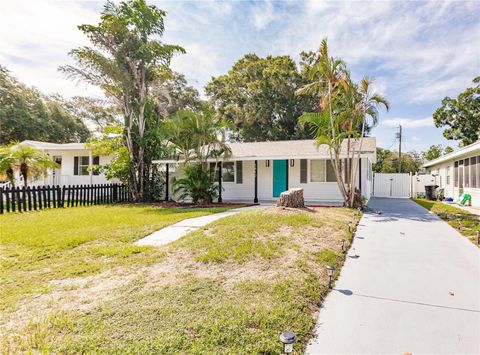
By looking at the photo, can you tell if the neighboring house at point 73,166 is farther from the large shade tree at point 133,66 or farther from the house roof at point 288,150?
the house roof at point 288,150

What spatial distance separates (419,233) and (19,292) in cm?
785

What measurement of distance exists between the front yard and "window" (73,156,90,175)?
13.3 metres

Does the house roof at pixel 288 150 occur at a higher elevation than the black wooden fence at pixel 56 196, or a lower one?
higher

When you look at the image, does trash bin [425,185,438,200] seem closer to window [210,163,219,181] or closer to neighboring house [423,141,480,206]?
neighboring house [423,141,480,206]

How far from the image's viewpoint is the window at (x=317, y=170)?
13352 mm

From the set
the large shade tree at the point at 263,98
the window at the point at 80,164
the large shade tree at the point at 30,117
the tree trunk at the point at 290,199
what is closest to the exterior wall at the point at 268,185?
the tree trunk at the point at 290,199

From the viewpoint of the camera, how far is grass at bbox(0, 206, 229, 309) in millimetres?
3811

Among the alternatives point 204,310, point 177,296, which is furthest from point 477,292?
point 177,296

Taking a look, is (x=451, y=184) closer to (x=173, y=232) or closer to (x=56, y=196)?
(x=173, y=232)

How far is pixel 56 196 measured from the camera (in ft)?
39.5

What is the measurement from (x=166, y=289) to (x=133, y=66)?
42.1 ft

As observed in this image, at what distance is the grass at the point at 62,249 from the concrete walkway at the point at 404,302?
3028 millimetres

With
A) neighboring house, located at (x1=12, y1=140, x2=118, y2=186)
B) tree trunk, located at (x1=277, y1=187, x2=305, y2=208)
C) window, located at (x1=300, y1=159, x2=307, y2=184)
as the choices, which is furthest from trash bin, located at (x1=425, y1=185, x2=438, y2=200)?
neighboring house, located at (x1=12, y1=140, x2=118, y2=186)

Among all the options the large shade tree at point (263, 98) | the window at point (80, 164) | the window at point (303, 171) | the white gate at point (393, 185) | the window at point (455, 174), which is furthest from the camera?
the large shade tree at point (263, 98)
